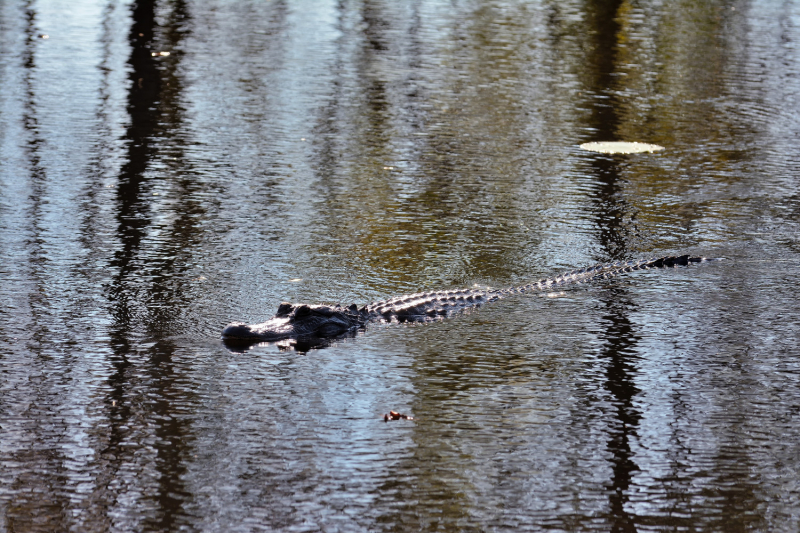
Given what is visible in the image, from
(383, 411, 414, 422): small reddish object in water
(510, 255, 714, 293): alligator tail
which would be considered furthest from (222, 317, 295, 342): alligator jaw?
(510, 255, 714, 293): alligator tail

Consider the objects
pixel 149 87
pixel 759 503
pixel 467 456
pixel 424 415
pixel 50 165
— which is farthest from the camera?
pixel 149 87

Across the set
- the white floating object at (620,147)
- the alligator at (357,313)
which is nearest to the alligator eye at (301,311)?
the alligator at (357,313)

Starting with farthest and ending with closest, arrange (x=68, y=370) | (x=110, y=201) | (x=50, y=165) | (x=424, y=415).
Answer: (x=50, y=165)
(x=110, y=201)
(x=68, y=370)
(x=424, y=415)

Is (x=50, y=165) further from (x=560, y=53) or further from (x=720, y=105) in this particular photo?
(x=560, y=53)

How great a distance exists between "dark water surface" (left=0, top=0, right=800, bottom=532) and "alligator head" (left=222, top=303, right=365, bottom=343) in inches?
4.4

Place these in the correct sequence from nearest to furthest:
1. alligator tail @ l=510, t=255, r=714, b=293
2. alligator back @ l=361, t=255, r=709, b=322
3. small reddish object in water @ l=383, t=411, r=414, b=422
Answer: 1. small reddish object in water @ l=383, t=411, r=414, b=422
2. alligator back @ l=361, t=255, r=709, b=322
3. alligator tail @ l=510, t=255, r=714, b=293

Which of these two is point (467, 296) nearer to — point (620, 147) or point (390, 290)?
point (390, 290)

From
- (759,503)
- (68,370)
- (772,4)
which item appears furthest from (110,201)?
(772,4)

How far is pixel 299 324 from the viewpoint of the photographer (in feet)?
17.1

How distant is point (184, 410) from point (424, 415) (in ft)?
3.25

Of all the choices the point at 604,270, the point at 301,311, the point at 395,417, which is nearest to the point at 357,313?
the point at 301,311

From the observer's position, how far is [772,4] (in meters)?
19.2

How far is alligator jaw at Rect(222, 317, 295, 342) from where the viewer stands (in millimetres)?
5055

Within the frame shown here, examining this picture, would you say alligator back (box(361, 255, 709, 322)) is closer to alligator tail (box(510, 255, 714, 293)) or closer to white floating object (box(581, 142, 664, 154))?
alligator tail (box(510, 255, 714, 293))
